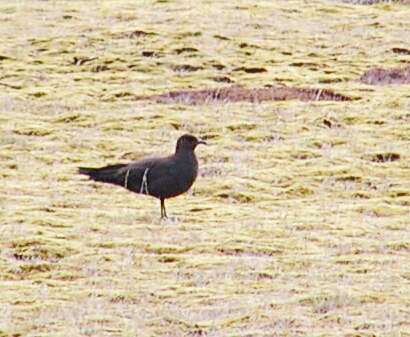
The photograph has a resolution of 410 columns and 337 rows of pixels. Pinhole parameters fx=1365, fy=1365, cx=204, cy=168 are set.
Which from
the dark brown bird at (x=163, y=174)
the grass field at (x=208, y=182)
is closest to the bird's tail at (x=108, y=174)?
the dark brown bird at (x=163, y=174)

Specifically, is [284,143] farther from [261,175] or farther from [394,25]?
[394,25]

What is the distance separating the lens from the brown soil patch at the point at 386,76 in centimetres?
4156

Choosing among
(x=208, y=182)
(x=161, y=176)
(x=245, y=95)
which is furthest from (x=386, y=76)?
(x=161, y=176)

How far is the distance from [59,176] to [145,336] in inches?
484

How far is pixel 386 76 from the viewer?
4228 centimetres

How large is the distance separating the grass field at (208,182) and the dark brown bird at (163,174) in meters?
0.54

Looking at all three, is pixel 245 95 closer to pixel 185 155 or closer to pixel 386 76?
pixel 386 76

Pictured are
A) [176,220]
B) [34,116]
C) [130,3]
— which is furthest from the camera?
[130,3]

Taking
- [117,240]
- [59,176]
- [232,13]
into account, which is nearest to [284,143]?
[59,176]

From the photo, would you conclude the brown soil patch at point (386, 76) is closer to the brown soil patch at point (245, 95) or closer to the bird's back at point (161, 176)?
the brown soil patch at point (245, 95)

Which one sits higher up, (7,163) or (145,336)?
(145,336)

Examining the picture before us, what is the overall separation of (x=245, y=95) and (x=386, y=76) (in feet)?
19.3

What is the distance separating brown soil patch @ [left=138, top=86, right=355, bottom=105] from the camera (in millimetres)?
38062

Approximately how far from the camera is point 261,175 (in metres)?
27.7
